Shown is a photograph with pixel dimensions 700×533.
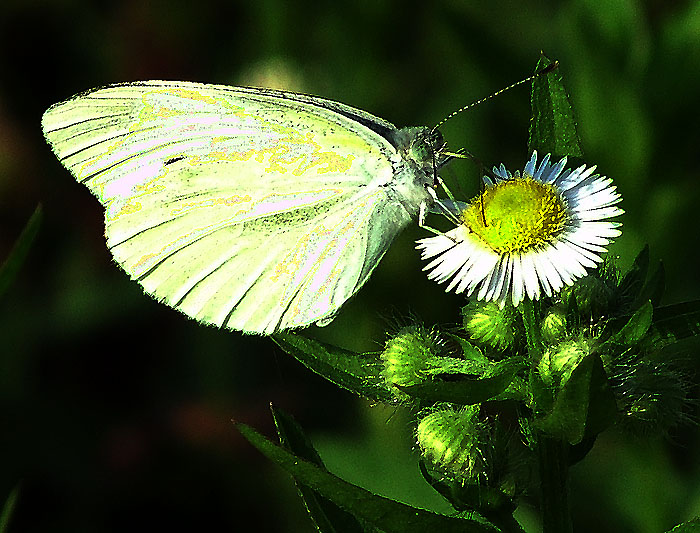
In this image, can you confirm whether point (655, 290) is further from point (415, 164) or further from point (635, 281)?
point (415, 164)

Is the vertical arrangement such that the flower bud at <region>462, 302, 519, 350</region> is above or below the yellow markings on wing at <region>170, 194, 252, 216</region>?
below

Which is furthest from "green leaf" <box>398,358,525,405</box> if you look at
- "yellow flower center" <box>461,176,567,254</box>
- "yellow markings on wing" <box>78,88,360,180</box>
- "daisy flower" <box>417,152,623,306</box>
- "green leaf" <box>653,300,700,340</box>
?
"yellow markings on wing" <box>78,88,360,180</box>

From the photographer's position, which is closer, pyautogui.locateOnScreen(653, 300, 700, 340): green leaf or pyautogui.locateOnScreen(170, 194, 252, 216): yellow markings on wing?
pyautogui.locateOnScreen(653, 300, 700, 340): green leaf

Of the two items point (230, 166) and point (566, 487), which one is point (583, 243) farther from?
point (230, 166)

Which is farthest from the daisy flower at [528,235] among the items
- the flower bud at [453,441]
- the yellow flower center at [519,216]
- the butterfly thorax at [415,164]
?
the flower bud at [453,441]

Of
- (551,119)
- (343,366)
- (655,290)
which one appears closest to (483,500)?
(343,366)

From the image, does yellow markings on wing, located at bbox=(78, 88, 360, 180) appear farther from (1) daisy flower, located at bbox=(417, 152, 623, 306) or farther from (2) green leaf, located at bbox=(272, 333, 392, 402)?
(2) green leaf, located at bbox=(272, 333, 392, 402)

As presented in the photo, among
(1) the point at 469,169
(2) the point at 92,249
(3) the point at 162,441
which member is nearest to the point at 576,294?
(1) the point at 469,169
